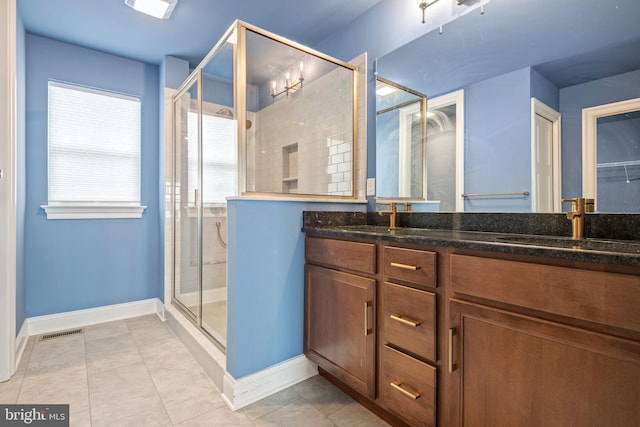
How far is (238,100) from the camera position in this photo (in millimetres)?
1781

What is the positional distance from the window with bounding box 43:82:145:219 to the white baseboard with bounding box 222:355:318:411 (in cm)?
210

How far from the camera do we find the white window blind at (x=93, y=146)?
2.68 m

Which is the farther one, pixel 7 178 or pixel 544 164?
pixel 7 178

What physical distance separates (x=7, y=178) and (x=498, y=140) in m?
2.68

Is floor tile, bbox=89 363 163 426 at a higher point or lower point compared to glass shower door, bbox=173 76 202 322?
lower

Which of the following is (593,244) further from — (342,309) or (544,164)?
(342,309)

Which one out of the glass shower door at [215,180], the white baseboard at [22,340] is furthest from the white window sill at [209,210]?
the white baseboard at [22,340]

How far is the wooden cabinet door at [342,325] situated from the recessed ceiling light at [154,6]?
1970mm

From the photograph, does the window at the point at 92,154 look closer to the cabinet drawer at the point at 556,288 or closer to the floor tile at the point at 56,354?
the floor tile at the point at 56,354

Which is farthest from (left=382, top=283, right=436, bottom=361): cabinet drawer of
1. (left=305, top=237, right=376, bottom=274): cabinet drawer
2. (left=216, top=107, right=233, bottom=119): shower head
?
(left=216, top=107, right=233, bottom=119): shower head

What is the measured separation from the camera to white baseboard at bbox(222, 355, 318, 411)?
1624 mm

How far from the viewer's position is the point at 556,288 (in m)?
0.89

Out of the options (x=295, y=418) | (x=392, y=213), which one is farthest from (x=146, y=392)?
(x=392, y=213)

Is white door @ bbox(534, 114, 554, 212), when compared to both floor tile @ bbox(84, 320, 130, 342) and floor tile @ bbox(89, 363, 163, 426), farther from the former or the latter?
floor tile @ bbox(84, 320, 130, 342)
